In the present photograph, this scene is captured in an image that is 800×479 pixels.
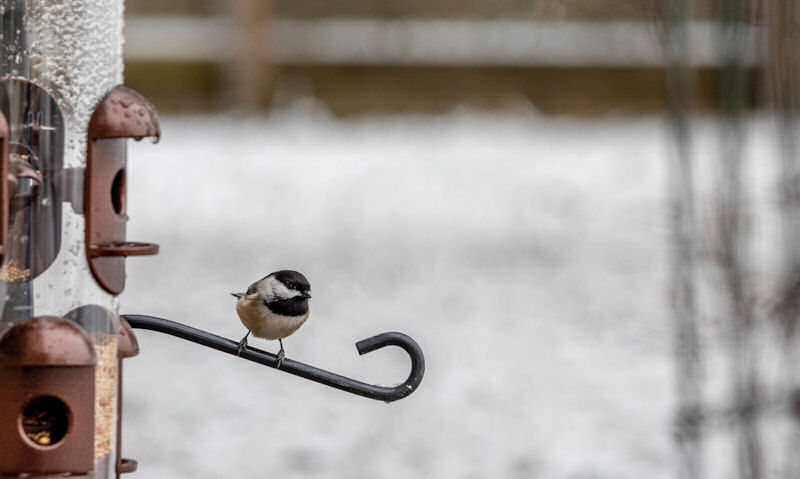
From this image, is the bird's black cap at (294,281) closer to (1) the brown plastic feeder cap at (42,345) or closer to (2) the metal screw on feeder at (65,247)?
(2) the metal screw on feeder at (65,247)

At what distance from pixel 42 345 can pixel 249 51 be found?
24.1 ft

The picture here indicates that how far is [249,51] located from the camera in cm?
886

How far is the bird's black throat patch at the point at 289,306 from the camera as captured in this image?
2.27 m

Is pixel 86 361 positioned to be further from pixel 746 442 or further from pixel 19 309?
pixel 746 442

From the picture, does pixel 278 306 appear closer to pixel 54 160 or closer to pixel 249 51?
pixel 54 160

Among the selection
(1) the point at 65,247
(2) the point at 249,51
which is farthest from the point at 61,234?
(2) the point at 249,51

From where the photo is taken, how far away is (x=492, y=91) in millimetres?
9133

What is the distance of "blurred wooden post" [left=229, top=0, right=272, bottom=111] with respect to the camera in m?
8.86

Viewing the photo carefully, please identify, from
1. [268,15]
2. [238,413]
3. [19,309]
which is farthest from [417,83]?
[19,309]

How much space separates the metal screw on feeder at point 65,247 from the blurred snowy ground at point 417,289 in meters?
2.60

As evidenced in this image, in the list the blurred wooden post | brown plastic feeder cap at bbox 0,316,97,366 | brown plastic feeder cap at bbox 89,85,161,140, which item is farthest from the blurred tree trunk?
the blurred wooden post

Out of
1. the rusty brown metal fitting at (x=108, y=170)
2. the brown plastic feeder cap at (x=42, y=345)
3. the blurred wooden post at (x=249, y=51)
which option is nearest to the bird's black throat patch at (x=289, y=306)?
the rusty brown metal fitting at (x=108, y=170)

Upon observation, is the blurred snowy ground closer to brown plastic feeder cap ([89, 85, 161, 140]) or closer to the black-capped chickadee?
the black-capped chickadee

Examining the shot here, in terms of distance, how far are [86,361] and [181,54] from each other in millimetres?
7489
